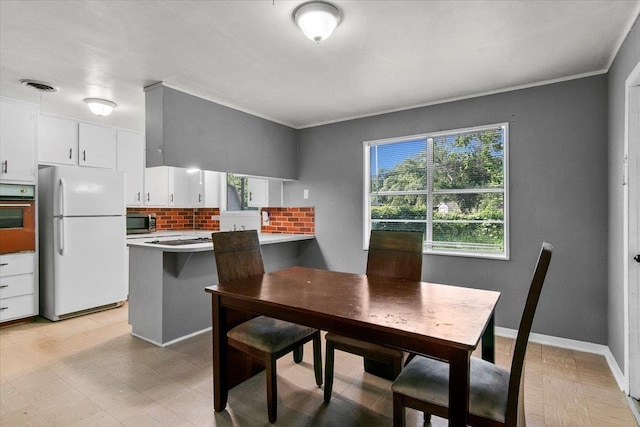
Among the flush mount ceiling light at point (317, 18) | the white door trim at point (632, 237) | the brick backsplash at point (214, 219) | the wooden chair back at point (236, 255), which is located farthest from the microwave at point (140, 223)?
the white door trim at point (632, 237)

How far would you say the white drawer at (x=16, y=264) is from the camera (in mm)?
3367

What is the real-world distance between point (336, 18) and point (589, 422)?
106 inches

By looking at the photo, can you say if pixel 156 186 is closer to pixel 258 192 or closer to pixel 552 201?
pixel 258 192

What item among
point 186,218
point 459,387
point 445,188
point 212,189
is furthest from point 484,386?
point 186,218

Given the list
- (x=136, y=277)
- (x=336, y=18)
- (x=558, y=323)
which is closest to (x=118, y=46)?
(x=336, y=18)

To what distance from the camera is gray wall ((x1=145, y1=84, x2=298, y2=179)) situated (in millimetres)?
2971

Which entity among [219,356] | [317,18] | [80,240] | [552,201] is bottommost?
[219,356]

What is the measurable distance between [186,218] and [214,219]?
597mm

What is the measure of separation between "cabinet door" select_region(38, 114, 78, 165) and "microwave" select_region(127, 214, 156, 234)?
1017mm

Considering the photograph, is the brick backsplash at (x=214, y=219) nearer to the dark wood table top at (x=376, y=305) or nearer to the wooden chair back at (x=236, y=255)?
the wooden chair back at (x=236, y=255)

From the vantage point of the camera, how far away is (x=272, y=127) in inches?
163

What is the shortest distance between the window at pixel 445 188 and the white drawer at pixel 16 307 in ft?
12.4

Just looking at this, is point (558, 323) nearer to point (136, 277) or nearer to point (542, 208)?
point (542, 208)

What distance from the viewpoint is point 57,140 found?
12.7 feet
